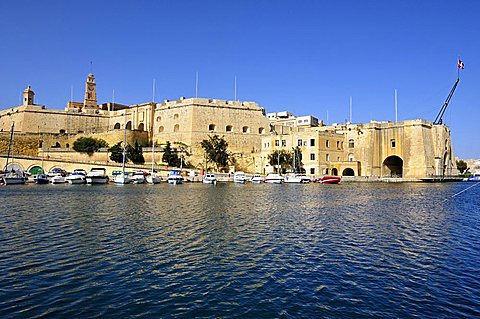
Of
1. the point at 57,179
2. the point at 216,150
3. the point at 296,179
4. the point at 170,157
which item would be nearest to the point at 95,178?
the point at 57,179

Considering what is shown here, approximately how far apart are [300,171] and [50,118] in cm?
3602

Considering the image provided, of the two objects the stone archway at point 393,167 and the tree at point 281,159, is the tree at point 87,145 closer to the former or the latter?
the tree at point 281,159

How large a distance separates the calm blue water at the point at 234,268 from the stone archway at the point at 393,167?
41.7 meters

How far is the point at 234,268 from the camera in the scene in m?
8.42

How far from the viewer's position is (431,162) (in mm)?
51844

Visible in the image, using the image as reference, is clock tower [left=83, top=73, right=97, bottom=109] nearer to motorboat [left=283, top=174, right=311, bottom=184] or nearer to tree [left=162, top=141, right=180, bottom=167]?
tree [left=162, top=141, right=180, bottom=167]

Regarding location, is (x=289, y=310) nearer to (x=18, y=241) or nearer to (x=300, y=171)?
(x=18, y=241)

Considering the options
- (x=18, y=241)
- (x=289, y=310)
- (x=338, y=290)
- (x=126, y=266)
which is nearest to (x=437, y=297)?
(x=338, y=290)

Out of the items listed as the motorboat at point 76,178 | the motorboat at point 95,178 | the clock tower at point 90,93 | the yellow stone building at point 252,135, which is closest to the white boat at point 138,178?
the motorboat at point 95,178

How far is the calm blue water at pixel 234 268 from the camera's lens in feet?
20.4

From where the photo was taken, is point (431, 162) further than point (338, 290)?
Yes

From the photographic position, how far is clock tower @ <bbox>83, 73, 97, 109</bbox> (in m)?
68.4

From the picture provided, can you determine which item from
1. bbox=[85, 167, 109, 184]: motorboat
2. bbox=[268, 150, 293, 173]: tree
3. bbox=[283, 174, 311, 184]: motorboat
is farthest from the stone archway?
bbox=[85, 167, 109, 184]: motorboat

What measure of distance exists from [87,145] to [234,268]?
47.8 m
